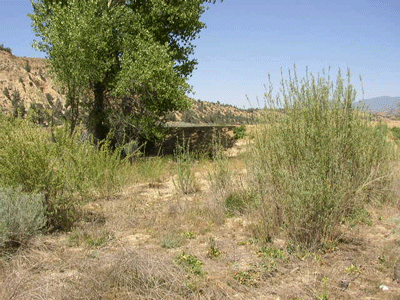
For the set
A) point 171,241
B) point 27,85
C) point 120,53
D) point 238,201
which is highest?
point 27,85

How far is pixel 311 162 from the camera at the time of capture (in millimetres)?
4980

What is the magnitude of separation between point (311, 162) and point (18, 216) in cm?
382

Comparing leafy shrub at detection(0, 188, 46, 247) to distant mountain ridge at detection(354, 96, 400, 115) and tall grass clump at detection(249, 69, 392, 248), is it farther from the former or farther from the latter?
distant mountain ridge at detection(354, 96, 400, 115)

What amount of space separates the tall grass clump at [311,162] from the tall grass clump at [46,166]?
279 centimetres

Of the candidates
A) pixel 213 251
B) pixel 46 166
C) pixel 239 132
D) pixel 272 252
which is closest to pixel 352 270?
pixel 272 252

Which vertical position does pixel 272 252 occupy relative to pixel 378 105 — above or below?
below

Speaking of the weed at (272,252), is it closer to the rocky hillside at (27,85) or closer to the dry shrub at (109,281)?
the dry shrub at (109,281)

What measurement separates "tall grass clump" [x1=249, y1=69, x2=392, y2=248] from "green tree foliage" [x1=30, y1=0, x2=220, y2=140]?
245 inches

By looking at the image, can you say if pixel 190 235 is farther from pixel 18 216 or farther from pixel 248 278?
pixel 18 216

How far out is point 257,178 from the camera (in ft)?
18.1

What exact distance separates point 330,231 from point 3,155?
15.2 feet

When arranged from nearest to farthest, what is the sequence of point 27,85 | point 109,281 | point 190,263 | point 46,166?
point 109,281, point 190,263, point 46,166, point 27,85

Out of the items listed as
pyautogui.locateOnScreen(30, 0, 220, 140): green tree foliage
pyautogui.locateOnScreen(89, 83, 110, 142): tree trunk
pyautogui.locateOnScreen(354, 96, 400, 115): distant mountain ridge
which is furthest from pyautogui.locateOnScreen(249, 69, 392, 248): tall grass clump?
pyautogui.locateOnScreen(89, 83, 110, 142): tree trunk

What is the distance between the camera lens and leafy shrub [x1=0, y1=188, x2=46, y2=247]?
4.68 meters
